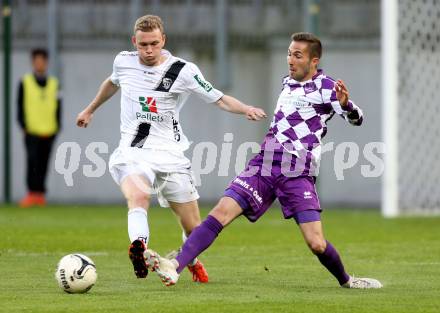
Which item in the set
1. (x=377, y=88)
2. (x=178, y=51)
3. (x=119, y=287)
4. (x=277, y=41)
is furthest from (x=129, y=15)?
(x=119, y=287)

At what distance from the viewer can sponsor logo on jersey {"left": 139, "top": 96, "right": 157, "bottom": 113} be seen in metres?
9.84

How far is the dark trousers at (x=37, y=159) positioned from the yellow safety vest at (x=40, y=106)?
0.11 m

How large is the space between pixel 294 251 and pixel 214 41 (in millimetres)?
9774

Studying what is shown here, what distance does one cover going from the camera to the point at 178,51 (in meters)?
21.8

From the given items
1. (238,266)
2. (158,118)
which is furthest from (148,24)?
(238,266)

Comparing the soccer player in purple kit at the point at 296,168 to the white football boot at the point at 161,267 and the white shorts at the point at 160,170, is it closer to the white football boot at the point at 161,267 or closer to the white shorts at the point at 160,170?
the white football boot at the point at 161,267

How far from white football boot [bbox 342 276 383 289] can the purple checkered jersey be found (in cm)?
86

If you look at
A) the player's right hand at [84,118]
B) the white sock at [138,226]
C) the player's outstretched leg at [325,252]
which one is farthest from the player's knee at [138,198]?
the player's outstretched leg at [325,252]

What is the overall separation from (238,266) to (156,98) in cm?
194

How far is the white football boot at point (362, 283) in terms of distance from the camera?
9.30 meters

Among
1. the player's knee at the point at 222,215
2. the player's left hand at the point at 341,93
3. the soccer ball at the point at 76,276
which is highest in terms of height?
the player's left hand at the point at 341,93

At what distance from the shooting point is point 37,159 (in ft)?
65.7

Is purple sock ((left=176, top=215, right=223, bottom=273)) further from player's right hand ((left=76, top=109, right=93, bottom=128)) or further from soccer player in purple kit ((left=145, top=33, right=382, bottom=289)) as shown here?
player's right hand ((left=76, top=109, right=93, bottom=128))

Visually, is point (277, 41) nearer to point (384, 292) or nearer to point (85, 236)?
point (85, 236)
